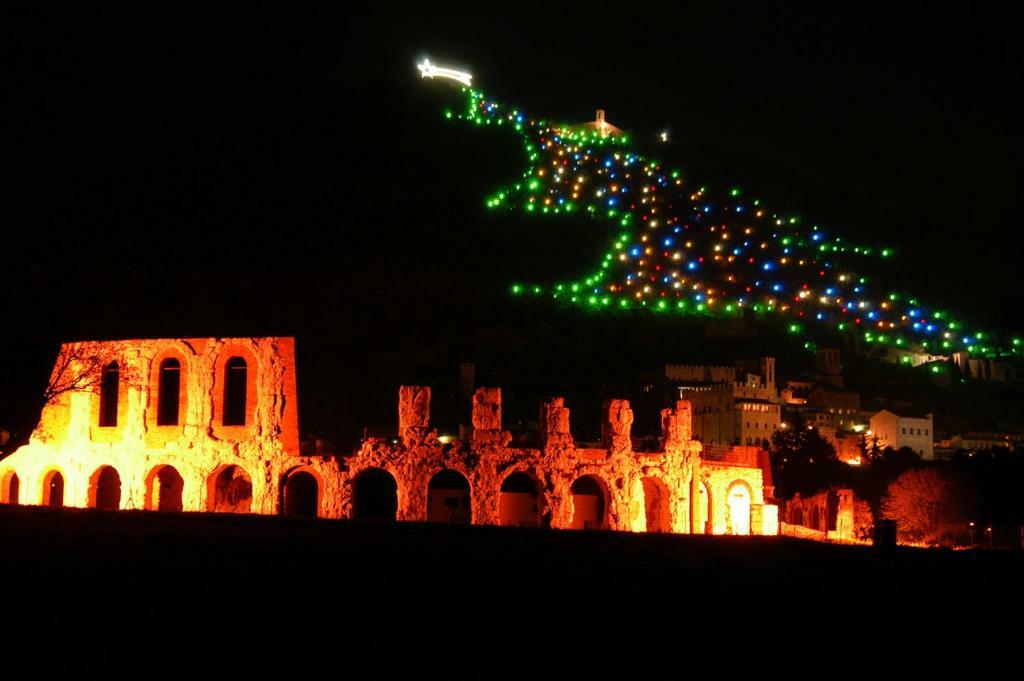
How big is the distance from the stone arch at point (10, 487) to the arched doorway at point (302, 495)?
930 centimetres

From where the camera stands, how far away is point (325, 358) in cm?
6662

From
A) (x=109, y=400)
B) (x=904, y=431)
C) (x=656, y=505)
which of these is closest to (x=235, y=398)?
(x=109, y=400)

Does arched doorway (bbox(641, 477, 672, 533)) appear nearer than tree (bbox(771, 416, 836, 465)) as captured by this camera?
Yes

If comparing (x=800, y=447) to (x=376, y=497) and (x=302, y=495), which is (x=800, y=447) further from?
(x=302, y=495)

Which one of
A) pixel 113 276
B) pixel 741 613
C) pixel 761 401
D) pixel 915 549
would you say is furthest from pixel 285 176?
pixel 741 613

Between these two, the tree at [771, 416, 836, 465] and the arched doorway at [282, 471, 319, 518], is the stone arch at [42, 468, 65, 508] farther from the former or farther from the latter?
the tree at [771, 416, 836, 465]

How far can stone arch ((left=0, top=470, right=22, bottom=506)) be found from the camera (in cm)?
3681

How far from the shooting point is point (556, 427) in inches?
1357

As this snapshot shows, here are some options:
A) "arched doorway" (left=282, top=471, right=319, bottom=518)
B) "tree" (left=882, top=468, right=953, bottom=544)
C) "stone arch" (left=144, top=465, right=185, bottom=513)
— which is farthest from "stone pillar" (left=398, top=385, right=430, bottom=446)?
"tree" (left=882, top=468, right=953, bottom=544)

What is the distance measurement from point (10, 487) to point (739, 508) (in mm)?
26414

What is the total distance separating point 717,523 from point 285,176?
73006 millimetres

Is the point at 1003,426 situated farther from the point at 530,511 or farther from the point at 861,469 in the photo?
the point at 530,511

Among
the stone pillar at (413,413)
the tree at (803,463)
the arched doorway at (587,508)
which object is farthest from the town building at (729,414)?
the stone pillar at (413,413)

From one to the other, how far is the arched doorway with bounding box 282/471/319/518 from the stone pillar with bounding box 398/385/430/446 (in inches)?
223
